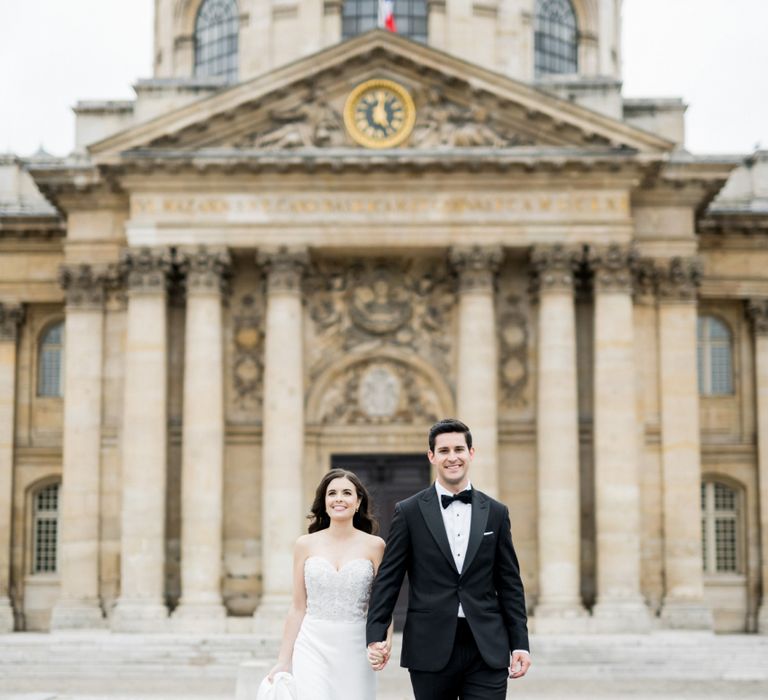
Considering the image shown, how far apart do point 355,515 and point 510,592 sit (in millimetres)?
1238

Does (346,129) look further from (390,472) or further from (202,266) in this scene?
(390,472)

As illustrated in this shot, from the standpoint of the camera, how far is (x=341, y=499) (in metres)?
9.58

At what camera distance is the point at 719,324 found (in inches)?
1559

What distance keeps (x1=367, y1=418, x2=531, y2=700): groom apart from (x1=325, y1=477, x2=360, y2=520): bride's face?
15.3 inches

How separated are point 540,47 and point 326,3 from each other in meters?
6.74

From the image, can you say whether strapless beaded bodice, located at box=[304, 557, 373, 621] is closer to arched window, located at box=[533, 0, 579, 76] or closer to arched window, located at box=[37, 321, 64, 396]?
arched window, located at box=[37, 321, 64, 396]

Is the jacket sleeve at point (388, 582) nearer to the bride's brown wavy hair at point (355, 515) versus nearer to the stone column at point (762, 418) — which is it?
the bride's brown wavy hair at point (355, 515)

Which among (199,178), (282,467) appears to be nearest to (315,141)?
(199,178)

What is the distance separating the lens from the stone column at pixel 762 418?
3788 centimetres

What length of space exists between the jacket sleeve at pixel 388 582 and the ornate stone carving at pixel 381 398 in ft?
85.4

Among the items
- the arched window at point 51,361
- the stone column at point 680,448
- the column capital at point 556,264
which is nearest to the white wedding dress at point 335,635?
the column capital at point 556,264

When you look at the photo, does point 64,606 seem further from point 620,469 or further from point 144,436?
point 620,469

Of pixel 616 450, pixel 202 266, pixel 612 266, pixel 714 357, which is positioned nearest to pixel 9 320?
pixel 202 266

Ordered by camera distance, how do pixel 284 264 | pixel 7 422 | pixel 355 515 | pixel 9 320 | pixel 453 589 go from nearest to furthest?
pixel 453 589 < pixel 355 515 < pixel 284 264 < pixel 7 422 < pixel 9 320
